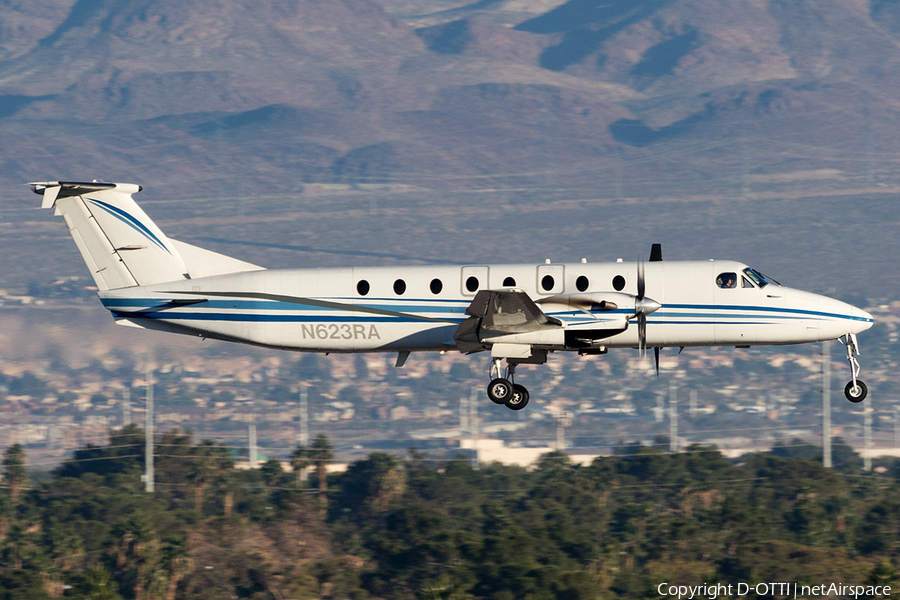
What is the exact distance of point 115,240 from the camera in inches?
1281

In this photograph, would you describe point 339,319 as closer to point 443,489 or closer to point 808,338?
point 808,338

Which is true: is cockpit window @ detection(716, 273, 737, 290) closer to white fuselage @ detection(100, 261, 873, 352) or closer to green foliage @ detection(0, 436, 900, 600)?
white fuselage @ detection(100, 261, 873, 352)

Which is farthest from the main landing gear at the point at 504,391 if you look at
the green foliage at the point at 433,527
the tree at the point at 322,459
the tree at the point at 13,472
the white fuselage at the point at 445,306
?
the tree at the point at 13,472

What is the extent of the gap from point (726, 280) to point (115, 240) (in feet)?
52.3

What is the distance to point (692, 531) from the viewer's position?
86.1 metres

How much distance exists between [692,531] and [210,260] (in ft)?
199

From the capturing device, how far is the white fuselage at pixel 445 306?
30.0m

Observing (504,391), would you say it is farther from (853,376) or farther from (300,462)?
(300,462)

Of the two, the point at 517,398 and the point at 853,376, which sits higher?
the point at 853,376

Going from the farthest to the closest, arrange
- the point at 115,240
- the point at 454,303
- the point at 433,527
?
the point at 433,527
the point at 115,240
the point at 454,303

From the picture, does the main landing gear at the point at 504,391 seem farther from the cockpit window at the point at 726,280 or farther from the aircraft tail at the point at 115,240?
the aircraft tail at the point at 115,240

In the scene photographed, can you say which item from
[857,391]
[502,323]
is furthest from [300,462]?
[857,391]

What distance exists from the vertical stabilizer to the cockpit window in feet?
45.5

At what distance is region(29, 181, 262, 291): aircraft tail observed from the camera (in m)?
32.5
